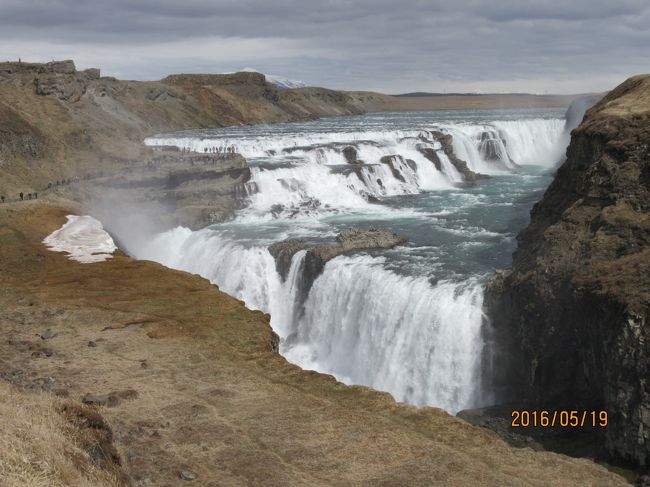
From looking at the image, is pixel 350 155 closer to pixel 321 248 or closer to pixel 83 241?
pixel 321 248

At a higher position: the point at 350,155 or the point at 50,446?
the point at 350,155

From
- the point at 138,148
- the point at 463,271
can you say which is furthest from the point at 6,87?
the point at 463,271

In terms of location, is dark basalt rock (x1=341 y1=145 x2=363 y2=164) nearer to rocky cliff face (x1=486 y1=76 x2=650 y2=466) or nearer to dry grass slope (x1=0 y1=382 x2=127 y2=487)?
rocky cliff face (x1=486 y1=76 x2=650 y2=466)

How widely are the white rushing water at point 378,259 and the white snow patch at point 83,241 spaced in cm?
481

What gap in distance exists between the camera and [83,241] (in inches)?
1350

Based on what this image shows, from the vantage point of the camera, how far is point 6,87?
7081 cm

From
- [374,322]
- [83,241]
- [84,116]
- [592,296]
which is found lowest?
[374,322]

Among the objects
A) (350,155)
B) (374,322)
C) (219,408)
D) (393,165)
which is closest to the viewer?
(219,408)

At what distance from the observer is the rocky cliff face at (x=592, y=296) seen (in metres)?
17.8

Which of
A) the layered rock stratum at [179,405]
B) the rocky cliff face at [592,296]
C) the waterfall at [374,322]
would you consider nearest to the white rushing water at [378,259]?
the waterfall at [374,322]

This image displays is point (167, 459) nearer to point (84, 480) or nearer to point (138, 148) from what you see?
point (84, 480)

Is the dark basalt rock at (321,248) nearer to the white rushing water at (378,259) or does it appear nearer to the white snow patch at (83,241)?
the white rushing water at (378,259)

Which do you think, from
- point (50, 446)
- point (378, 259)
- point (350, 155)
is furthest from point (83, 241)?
point (350, 155)

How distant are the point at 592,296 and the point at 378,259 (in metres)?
12.7
